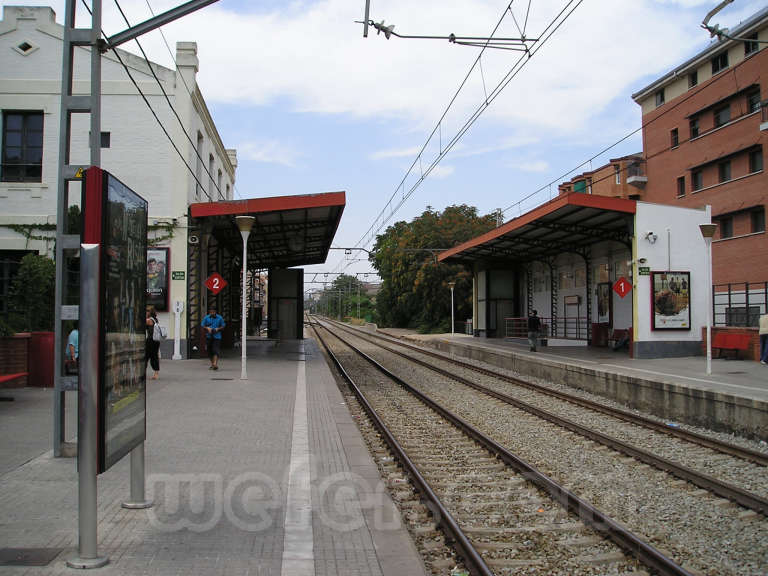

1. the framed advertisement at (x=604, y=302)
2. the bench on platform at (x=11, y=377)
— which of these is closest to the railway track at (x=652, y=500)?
the bench on platform at (x=11, y=377)

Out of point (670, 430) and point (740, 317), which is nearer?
point (670, 430)

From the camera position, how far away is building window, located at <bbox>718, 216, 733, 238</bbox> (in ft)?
106

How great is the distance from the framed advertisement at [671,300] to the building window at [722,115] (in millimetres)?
19136

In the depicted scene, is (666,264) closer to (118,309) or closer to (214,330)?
(214,330)

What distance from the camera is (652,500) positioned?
243 inches

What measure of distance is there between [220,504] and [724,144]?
114 feet

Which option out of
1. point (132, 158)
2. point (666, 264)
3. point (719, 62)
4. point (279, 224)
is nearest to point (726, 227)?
point (719, 62)

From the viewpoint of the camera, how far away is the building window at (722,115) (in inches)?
1325

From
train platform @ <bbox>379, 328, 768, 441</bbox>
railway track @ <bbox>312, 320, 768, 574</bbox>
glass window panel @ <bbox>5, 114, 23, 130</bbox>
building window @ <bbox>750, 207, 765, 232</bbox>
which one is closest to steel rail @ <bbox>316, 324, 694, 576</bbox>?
railway track @ <bbox>312, 320, 768, 574</bbox>

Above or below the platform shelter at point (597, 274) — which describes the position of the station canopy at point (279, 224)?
above

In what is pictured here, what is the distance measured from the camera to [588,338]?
1013 inches

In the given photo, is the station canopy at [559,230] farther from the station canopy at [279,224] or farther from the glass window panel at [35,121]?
the glass window panel at [35,121]

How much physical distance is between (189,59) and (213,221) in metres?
5.20

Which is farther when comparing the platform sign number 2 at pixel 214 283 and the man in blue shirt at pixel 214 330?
the platform sign number 2 at pixel 214 283
